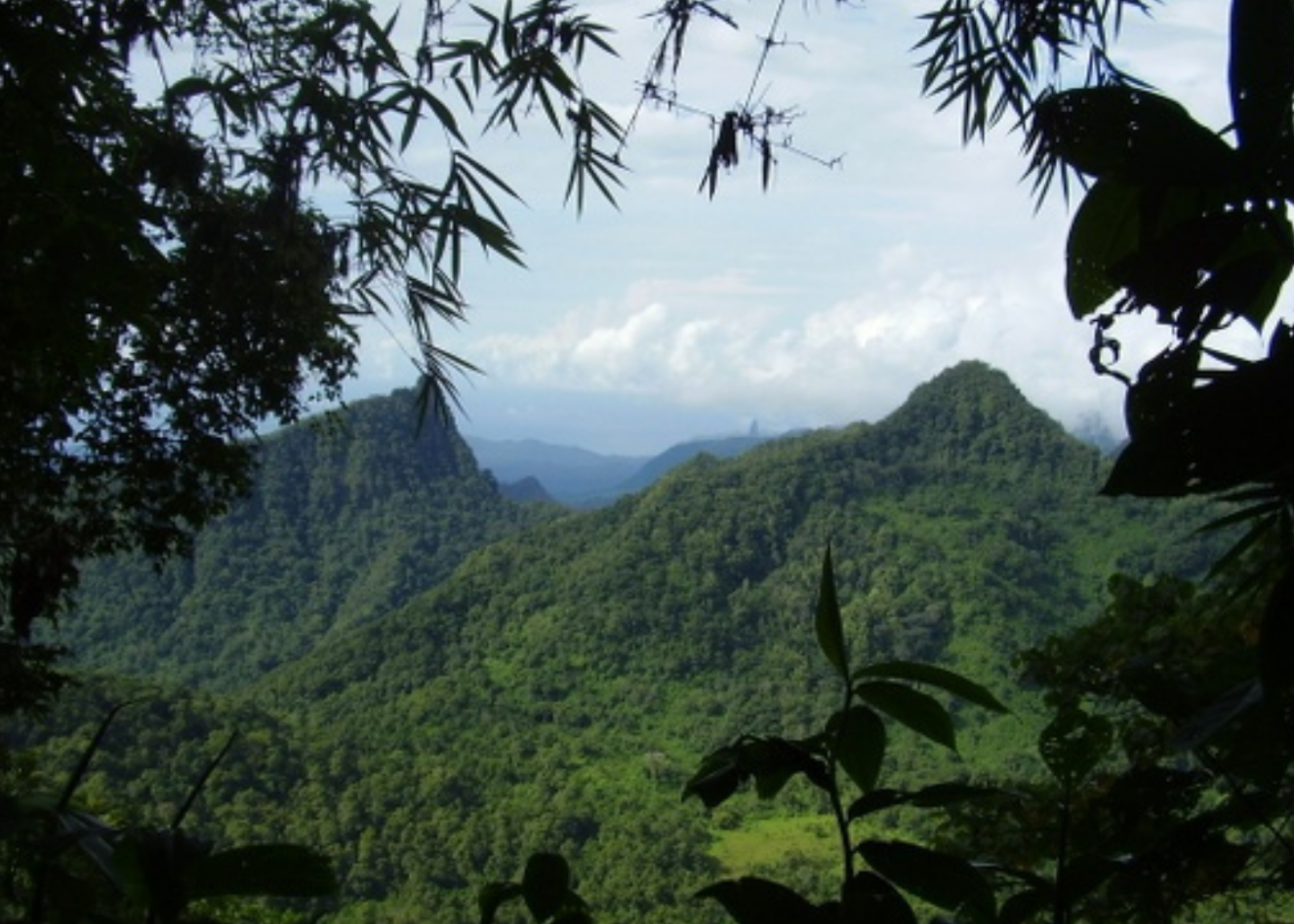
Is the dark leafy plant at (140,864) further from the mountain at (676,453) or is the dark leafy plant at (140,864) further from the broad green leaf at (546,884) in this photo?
the mountain at (676,453)

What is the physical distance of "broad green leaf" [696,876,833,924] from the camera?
40 centimetres

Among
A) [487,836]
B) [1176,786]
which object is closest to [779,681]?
[487,836]

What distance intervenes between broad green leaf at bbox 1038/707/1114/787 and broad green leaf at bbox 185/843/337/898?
31 cm

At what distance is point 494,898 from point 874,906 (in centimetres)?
19

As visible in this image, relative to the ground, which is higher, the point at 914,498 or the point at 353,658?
the point at 914,498

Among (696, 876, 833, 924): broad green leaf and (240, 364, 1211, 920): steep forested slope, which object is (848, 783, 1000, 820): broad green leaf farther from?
(240, 364, 1211, 920): steep forested slope

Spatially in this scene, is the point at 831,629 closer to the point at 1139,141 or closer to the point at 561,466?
the point at 1139,141

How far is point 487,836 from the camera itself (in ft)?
62.0

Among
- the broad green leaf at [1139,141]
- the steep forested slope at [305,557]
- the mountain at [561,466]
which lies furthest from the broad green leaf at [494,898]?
the mountain at [561,466]

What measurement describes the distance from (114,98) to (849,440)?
30.9m

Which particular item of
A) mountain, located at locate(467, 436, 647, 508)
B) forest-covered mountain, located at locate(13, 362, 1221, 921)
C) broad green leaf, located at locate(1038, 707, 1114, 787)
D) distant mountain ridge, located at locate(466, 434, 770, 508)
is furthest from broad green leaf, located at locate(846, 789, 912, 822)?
mountain, located at locate(467, 436, 647, 508)

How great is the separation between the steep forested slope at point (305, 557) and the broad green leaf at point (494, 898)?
31.2m

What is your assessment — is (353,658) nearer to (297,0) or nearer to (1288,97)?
(297,0)

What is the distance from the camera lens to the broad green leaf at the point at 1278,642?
302 mm
